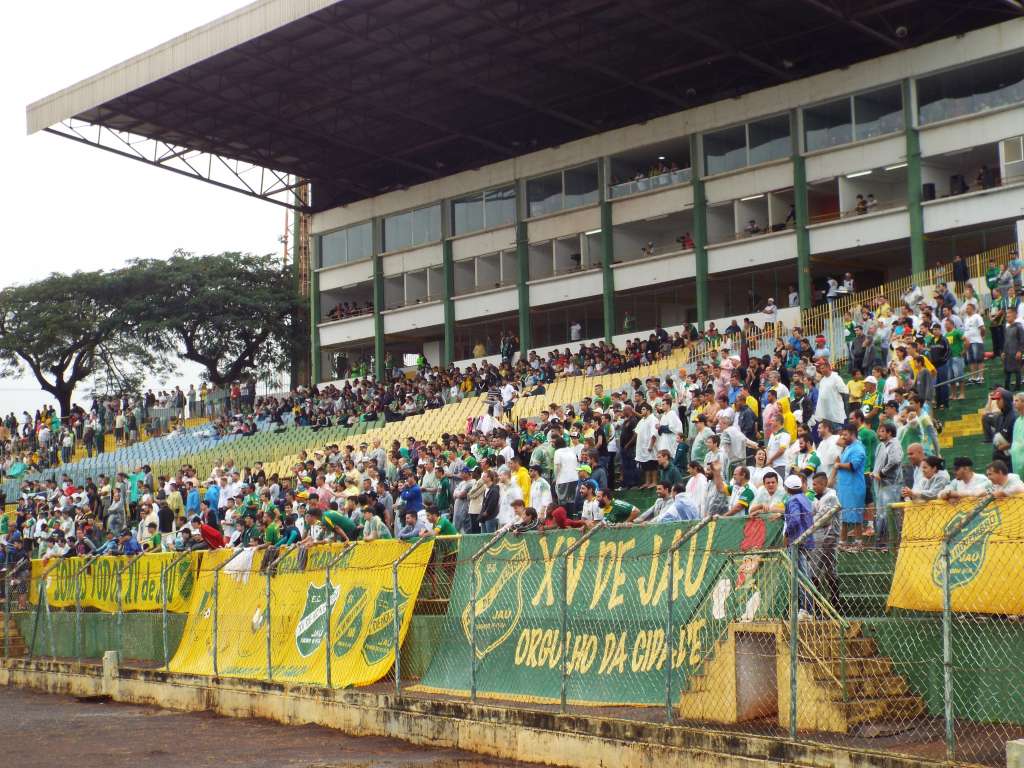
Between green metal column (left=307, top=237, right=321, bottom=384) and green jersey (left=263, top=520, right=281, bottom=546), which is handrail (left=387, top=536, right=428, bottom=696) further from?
green metal column (left=307, top=237, right=321, bottom=384)

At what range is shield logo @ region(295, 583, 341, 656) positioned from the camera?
15094 millimetres

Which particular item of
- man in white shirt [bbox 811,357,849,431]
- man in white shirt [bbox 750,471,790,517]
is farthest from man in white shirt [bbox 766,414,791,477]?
man in white shirt [bbox 750,471,790,517]

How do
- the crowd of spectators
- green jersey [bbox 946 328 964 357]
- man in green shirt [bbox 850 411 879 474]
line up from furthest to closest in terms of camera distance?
1. green jersey [bbox 946 328 964 357]
2. man in green shirt [bbox 850 411 879 474]
3. the crowd of spectators

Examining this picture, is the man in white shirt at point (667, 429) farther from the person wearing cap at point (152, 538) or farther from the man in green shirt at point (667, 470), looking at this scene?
the person wearing cap at point (152, 538)

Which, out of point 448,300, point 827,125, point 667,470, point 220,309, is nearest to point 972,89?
point 827,125

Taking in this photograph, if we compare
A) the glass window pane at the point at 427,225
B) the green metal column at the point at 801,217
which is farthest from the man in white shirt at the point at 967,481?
the glass window pane at the point at 427,225

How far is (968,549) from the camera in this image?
31.5 feet

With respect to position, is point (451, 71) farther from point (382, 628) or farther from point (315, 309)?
point (382, 628)

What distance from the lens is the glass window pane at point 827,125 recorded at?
3769cm

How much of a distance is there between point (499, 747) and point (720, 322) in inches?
1178

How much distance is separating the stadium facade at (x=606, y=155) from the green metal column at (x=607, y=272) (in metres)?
0.07

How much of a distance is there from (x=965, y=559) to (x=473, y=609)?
490cm

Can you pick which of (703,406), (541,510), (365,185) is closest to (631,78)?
(365,185)

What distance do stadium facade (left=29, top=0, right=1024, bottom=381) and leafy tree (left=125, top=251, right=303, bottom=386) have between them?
11.8 metres
